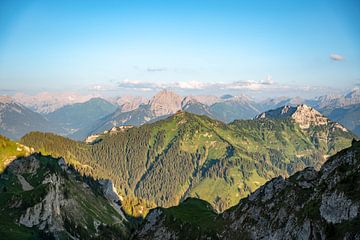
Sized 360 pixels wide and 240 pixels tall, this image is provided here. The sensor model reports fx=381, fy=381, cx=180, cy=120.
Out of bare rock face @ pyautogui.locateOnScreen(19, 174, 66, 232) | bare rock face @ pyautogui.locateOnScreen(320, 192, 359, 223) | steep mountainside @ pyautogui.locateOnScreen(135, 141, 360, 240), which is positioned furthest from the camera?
bare rock face @ pyautogui.locateOnScreen(19, 174, 66, 232)

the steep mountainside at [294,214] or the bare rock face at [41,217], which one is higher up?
the steep mountainside at [294,214]

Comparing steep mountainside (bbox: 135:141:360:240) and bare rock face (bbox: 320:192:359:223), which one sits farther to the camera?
steep mountainside (bbox: 135:141:360:240)

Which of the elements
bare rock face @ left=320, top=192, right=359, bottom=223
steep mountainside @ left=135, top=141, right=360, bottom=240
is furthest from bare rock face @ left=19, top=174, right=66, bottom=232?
bare rock face @ left=320, top=192, right=359, bottom=223

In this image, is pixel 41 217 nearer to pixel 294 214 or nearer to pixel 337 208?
pixel 294 214

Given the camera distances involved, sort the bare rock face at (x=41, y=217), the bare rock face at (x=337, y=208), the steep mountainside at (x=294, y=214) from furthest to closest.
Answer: the bare rock face at (x=41, y=217) → the steep mountainside at (x=294, y=214) → the bare rock face at (x=337, y=208)

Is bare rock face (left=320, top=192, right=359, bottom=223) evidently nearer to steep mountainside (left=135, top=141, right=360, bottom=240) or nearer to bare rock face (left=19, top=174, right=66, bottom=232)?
steep mountainside (left=135, top=141, right=360, bottom=240)

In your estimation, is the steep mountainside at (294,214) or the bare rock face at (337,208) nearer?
the bare rock face at (337,208)

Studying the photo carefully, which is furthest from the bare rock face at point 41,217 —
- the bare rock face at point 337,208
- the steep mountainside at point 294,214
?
the bare rock face at point 337,208

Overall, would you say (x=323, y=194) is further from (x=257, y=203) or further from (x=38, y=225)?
(x=38, y=225)

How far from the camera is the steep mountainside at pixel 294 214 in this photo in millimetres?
76125

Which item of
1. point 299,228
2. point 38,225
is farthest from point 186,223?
point 38,225

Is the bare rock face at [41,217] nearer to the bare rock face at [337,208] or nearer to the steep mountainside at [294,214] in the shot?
the steep mountainside at [294,214]

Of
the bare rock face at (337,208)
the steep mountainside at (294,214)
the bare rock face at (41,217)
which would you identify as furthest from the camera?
the bare rock face at (41,217)

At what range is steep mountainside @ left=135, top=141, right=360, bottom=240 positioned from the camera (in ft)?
250
